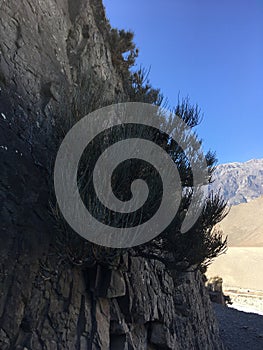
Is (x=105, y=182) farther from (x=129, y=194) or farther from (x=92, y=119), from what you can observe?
(x=92, y=119)

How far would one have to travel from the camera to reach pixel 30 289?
409 cm

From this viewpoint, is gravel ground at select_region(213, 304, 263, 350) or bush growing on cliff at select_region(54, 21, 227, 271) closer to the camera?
bush growing on cliff at select_region(54, 21, 227, 271)

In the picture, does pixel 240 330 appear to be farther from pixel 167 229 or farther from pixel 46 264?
pixel 46 264

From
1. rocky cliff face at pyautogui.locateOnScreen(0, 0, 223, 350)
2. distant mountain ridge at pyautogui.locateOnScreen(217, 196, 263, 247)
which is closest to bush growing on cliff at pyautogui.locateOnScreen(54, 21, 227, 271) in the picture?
rocky cliff face at pyautogui.locateOnScreen(0, 0, 223, 350)

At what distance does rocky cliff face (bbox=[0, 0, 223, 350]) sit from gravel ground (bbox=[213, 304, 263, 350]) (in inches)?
123

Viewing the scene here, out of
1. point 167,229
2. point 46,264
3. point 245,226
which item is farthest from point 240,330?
point 245,226

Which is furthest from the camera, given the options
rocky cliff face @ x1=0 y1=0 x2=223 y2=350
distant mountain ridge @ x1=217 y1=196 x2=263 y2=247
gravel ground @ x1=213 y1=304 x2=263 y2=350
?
distant mountain ridge @ x1=217 y1=196 x2=263 y2=247

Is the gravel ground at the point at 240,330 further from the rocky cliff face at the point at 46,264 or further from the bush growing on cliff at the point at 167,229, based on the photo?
the bush growing on cliff at the point at 167,229

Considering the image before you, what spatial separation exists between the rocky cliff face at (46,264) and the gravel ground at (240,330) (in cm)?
311

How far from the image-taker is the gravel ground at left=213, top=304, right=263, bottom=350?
11.2 m

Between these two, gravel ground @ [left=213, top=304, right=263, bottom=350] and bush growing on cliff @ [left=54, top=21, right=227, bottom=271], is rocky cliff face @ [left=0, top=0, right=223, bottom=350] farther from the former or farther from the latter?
gravel ground @ [left=213, top=304, right=263, bottom=350]

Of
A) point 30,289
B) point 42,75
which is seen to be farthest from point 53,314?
point 42,75

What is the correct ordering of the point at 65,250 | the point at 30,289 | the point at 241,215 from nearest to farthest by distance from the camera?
the point at 30,289
the point at 65,250
the point at 241,215

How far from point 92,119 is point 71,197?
182 centimetres
